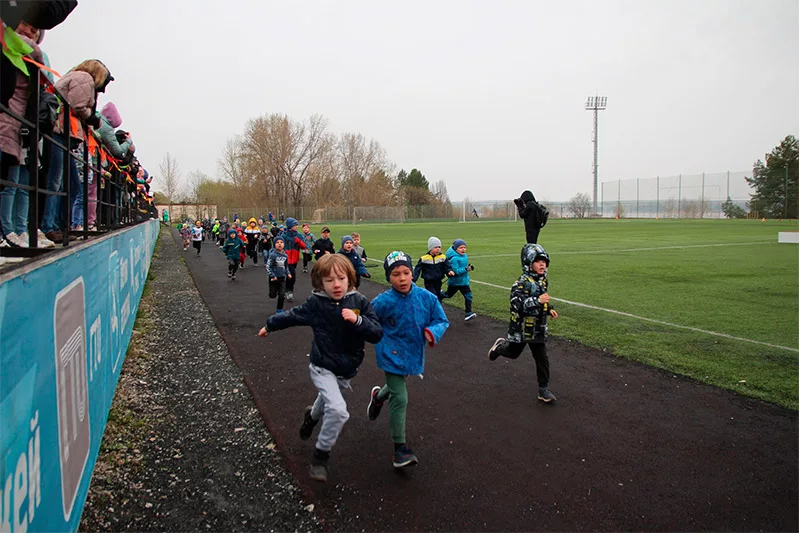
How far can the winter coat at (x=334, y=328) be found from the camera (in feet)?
13.1

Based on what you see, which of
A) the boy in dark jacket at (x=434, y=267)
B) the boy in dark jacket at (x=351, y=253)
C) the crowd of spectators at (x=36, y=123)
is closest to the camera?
the crowd of spectators at (x=36, y=123)

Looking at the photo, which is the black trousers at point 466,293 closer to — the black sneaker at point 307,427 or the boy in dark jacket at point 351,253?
the boy in dark jacket at point 351,253

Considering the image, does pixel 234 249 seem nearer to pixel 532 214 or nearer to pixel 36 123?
pixel 532 214

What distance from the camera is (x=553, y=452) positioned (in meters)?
4.20

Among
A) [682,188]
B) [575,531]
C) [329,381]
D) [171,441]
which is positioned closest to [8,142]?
[171,441]

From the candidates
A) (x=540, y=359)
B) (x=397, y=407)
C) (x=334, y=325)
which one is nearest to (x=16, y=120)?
(x=334, y=325)

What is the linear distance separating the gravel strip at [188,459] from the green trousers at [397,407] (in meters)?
0.80

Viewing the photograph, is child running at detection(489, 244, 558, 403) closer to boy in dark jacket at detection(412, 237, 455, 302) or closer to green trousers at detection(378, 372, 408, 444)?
green trousers at detection(378, 372, 408, 444)

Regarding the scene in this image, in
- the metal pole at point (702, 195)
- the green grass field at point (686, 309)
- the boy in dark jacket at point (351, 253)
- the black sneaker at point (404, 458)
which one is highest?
the metal pole at point (702, 195)

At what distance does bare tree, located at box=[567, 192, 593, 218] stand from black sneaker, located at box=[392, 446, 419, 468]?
7828cm

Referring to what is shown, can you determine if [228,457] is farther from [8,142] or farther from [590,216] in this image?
[590,216]

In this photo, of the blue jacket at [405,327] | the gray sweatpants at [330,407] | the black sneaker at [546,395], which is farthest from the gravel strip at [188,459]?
the black sneaker at [546,395]

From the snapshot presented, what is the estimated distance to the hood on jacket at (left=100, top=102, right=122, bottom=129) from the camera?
8.04 metres

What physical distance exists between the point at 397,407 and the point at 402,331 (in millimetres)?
571
